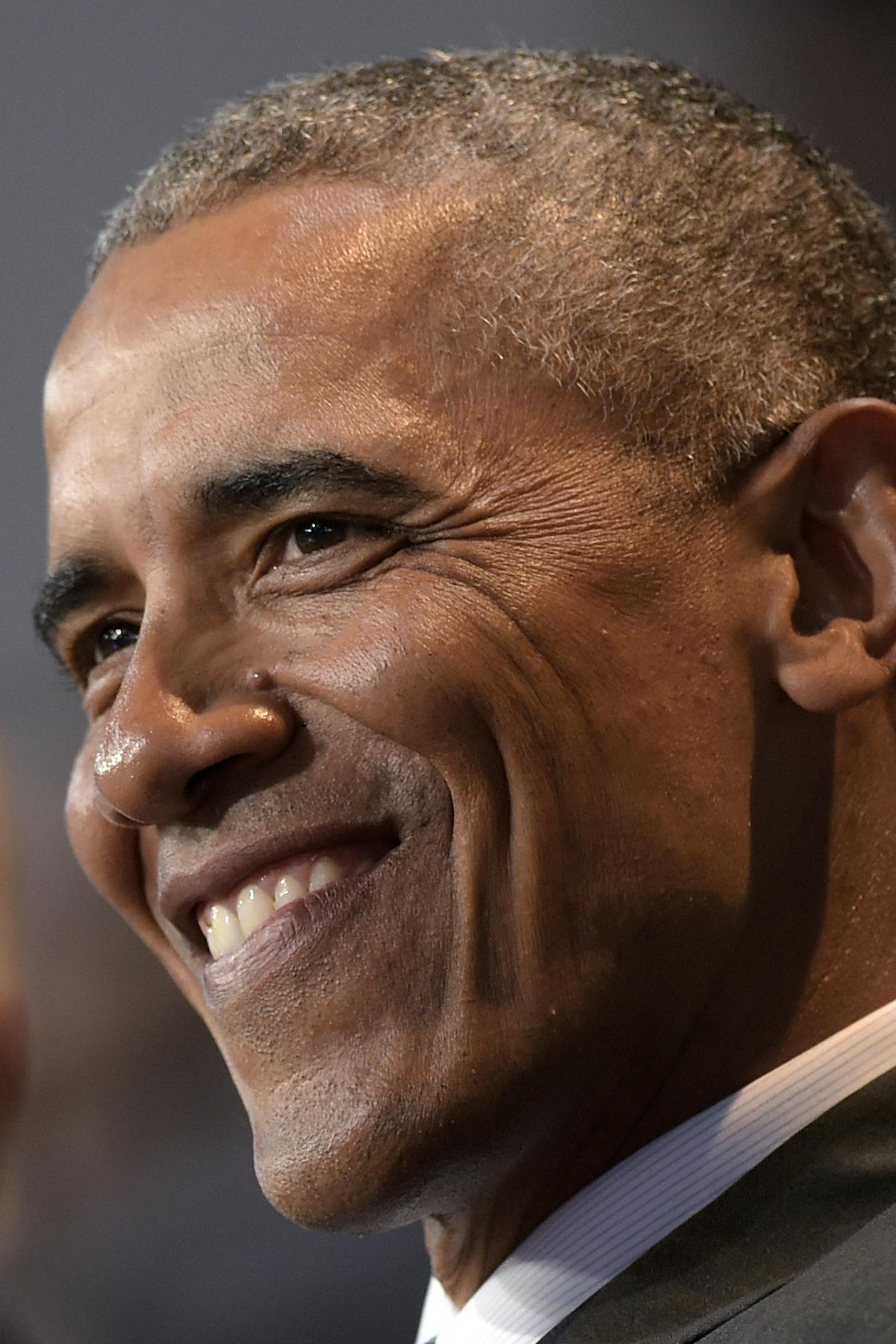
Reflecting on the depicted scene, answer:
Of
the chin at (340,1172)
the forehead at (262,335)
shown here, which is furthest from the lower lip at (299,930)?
the forehead at (262,335)

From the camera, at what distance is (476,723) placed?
1.33m

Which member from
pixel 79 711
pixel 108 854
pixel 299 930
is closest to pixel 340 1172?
pixel 299 930

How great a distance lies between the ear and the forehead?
0.31 m

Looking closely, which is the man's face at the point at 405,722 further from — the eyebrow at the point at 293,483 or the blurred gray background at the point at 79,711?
the blurred gray background at the point at 79,711

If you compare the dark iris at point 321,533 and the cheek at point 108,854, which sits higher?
the dark iris at point 321,533

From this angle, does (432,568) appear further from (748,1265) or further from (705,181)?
(748,1265)

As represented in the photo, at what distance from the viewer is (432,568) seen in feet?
→ 4.54

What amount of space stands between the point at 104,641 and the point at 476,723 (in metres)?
0.50

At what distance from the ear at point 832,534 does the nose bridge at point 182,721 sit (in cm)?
42

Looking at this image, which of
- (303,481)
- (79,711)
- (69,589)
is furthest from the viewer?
(79,711)

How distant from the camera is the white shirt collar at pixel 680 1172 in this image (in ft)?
4.47

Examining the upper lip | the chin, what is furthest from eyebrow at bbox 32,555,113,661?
the chin

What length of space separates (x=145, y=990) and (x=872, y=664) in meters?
1.20

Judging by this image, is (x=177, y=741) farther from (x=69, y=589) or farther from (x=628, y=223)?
(x=628, y=223)
